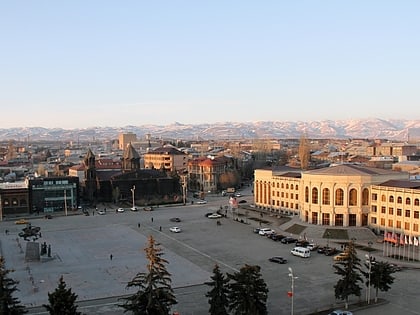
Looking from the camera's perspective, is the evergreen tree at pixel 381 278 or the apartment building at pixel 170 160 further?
the apartment building at pixel 170 160

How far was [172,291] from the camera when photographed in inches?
1085

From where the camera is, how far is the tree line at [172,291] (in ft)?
83.9

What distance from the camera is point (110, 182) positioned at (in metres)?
93.9

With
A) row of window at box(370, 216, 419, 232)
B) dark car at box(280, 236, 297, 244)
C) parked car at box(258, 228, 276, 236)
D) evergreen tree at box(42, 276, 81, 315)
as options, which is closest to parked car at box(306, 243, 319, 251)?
dark car at box(280, 236, 297, 244)

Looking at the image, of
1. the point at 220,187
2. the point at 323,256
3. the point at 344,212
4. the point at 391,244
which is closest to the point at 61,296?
the point at 323,256

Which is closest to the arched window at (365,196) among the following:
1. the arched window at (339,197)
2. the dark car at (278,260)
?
the arched window at (339,197)

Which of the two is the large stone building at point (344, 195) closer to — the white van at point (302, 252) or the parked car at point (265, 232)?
the parked car at point (265, 232)

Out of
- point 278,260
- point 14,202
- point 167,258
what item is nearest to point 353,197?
point 278,260

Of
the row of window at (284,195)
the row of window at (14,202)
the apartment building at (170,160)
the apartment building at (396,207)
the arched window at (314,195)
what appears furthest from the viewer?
the apartment building at (170,160)

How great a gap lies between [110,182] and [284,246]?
49119 millimetres

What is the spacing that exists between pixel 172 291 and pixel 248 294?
4319 millimetres

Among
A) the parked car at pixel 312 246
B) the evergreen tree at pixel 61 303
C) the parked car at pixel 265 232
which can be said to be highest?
the evergreen tree at pixel 61 303

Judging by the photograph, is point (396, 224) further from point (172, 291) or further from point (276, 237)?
point (172, 291)

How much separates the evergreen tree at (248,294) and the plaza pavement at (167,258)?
437cm
